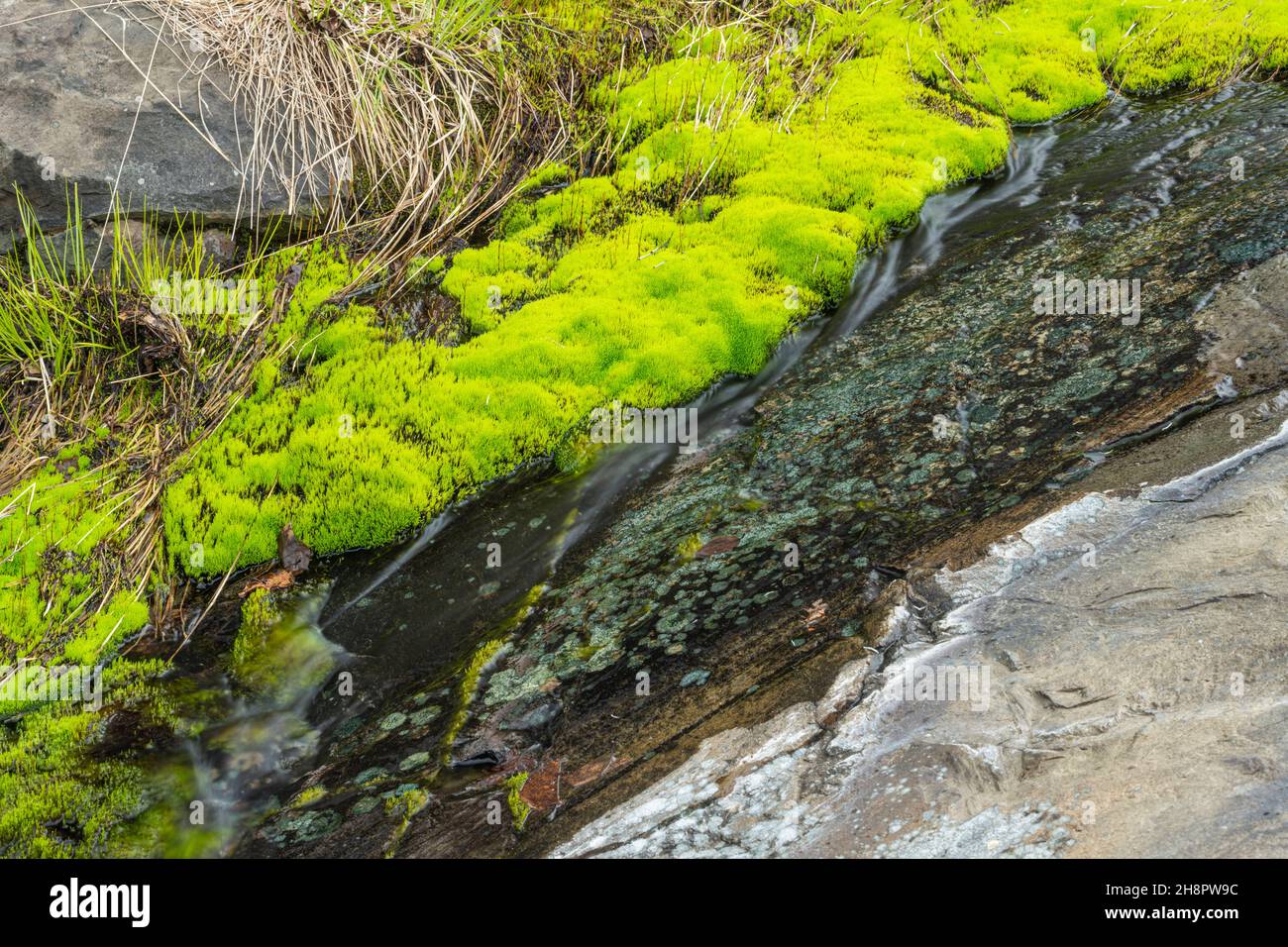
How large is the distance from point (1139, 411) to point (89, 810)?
6.71 meters

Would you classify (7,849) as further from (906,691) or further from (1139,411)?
(1139,411)

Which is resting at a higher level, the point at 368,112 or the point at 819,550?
the point at 368,112

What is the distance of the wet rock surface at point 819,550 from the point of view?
471 cm

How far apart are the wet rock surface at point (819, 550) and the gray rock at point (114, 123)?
5.76 meters

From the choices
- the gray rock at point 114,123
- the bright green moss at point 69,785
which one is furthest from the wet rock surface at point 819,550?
the gray rock at point 114,123

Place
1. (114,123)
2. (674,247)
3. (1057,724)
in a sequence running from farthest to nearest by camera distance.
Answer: (674,247)
(114,123)
(1057,724)

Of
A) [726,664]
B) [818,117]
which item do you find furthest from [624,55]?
[726,664]

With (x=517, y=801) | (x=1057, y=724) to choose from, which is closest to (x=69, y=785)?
(x=517, y=801)

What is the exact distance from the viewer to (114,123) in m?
9.98

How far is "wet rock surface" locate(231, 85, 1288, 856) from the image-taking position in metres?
4.71

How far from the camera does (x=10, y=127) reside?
31.7 ft

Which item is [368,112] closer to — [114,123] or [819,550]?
[114,123]

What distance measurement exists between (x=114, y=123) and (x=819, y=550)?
327 inches

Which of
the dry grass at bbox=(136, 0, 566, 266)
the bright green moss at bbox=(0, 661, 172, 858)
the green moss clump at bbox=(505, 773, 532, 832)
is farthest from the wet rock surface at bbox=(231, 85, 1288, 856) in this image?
the dry grass at bbox=(136, 0, 566, 266)
